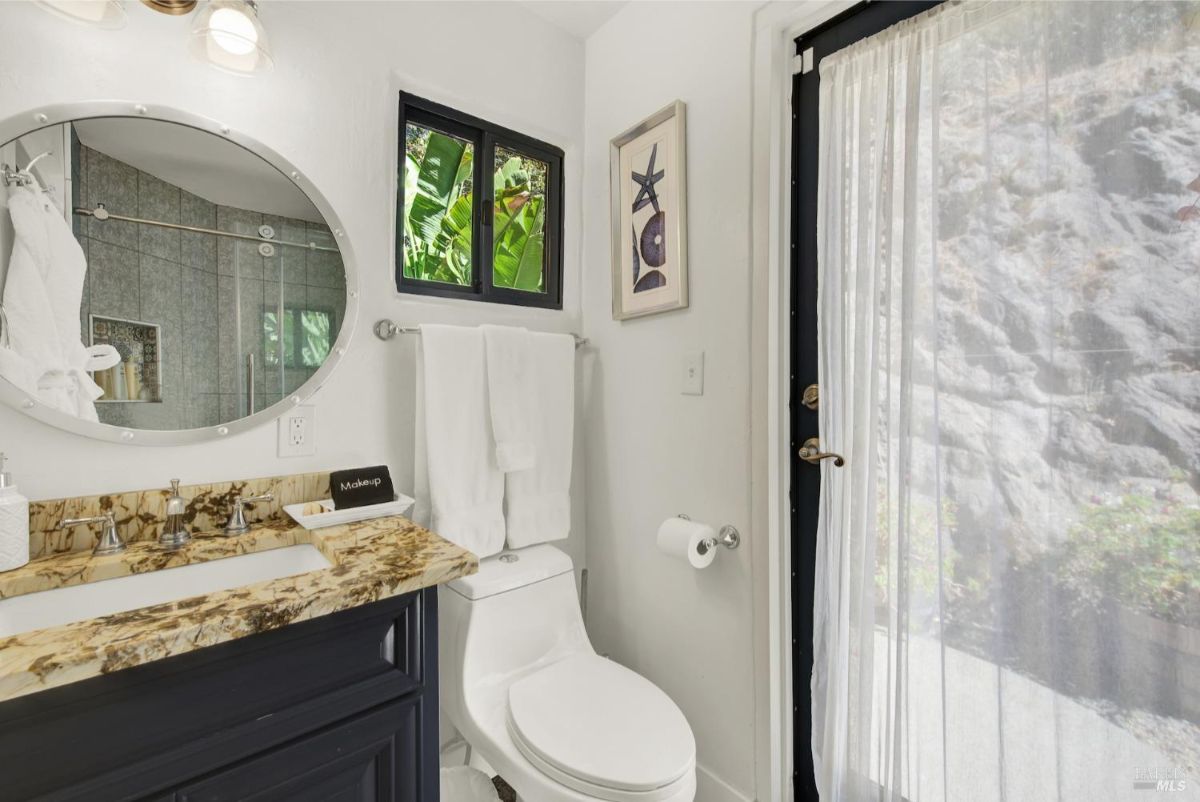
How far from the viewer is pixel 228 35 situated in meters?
1.06

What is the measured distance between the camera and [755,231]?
1288 mm

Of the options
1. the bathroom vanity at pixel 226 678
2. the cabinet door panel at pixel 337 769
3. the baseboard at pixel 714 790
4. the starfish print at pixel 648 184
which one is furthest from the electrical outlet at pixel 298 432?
the baseboard at pixel 714 790

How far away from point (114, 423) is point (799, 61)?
178cm

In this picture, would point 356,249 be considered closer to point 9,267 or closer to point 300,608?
point 9,267

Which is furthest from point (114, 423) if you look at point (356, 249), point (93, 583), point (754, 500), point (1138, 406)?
point (1138, 406)

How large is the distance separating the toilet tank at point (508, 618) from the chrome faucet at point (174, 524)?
601 millimetres

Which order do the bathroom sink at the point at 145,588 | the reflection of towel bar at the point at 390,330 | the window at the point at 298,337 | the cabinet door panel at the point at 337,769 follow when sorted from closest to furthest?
1. the cabinet door panel at the point at 337,769
2. the bathroom sink at the point at 145,588
3. the window at the point at 298,337
4. the reflection of towel bar at the point at 390,330

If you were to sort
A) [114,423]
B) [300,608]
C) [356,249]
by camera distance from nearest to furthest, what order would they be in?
[300,608] < [114,423] < [356,249]

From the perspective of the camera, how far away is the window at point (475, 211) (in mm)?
1514

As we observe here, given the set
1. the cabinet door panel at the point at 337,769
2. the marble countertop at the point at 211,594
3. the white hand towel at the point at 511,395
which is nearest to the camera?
the marble countertop at the point at 211,594

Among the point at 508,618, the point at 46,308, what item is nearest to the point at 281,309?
the point at 46,308

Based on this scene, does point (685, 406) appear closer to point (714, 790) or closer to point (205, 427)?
point (714, 790)

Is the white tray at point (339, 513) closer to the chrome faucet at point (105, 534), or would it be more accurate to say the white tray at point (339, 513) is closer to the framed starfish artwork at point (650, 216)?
the chrome faucet at point (105, 534)

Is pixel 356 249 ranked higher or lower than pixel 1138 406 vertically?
higher
